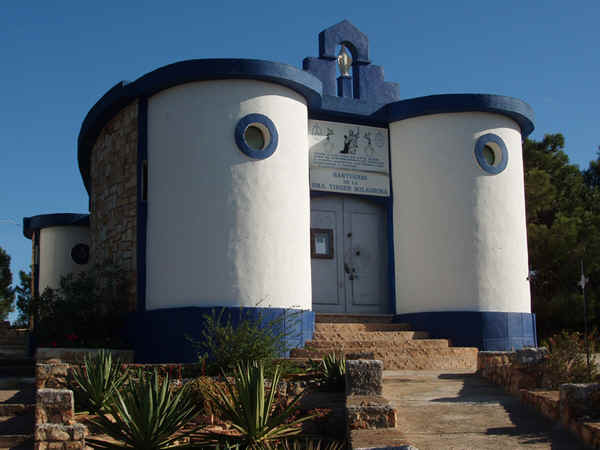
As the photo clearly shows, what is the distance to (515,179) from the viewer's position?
521 inches

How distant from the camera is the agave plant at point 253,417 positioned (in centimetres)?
670

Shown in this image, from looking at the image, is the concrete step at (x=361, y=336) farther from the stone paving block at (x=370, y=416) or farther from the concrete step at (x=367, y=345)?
the stone paving block at (x=370, y=416)

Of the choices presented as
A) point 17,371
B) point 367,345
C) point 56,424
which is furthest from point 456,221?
point 56,424

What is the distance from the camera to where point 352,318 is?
12.9 metres

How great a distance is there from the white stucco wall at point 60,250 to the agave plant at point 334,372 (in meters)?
10.3

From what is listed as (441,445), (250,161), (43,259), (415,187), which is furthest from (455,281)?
(43,259)

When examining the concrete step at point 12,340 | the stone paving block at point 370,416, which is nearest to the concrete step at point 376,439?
the stone paving block at point 370,416

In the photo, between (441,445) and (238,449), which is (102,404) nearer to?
(238,449)

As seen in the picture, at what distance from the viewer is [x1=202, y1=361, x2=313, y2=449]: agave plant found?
22.0 feet

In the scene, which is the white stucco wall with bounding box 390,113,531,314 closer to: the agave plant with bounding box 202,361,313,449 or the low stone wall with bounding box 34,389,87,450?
the agave plant with bounding box 202,361,313,449

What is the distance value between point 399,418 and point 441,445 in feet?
3.34

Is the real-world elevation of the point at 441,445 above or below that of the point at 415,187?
below

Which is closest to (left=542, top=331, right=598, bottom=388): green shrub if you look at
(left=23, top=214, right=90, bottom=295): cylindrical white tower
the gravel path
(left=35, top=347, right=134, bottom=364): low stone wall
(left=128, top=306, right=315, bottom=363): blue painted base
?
the gravel path

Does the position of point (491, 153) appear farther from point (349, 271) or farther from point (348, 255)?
point (349, 271)
